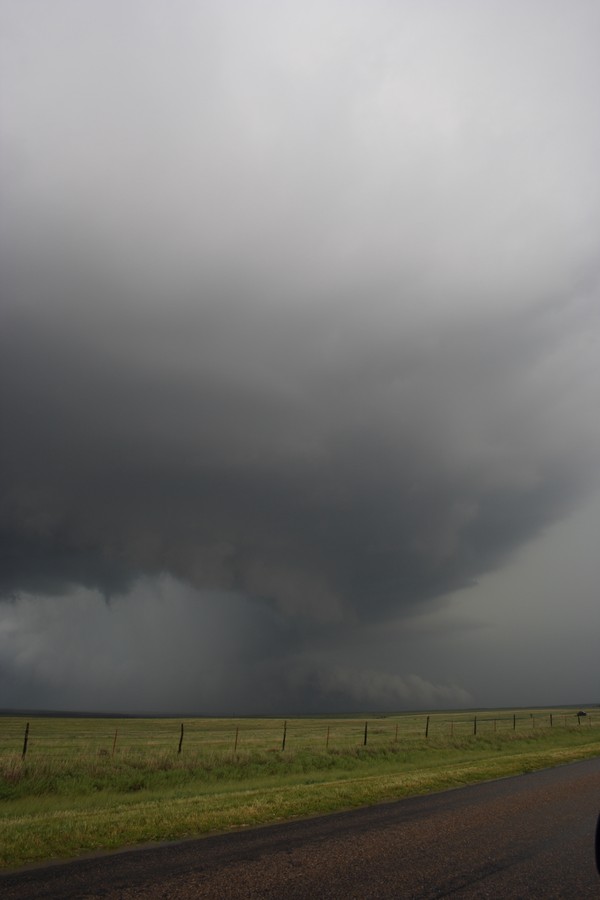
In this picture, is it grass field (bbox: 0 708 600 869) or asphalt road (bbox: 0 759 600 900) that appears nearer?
asphalt road (bbox: 0 759 600 900)

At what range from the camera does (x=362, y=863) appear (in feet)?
34.2

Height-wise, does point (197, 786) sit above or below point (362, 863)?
below

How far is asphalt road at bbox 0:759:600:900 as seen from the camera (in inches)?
352

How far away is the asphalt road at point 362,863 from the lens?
29.3 ft

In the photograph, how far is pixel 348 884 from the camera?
919cm

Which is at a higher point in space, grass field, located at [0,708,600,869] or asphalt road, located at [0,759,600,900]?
asphalt road, located at [0,759,600,900]

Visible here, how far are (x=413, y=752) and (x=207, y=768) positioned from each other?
1404 cm

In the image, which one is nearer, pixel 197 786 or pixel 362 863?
pixel 362 863

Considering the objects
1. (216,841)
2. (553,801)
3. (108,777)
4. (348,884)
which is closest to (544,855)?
(348,884)

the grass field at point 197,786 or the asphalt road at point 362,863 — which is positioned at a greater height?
the asphalt road at point 362,863

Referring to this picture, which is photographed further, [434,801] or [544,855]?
[434,801]

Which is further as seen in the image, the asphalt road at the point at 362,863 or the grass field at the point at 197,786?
the grass field at the point at 197,786

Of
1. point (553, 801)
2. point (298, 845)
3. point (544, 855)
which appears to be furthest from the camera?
point (553, 801)

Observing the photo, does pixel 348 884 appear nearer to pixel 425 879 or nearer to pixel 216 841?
pixel 425 879
